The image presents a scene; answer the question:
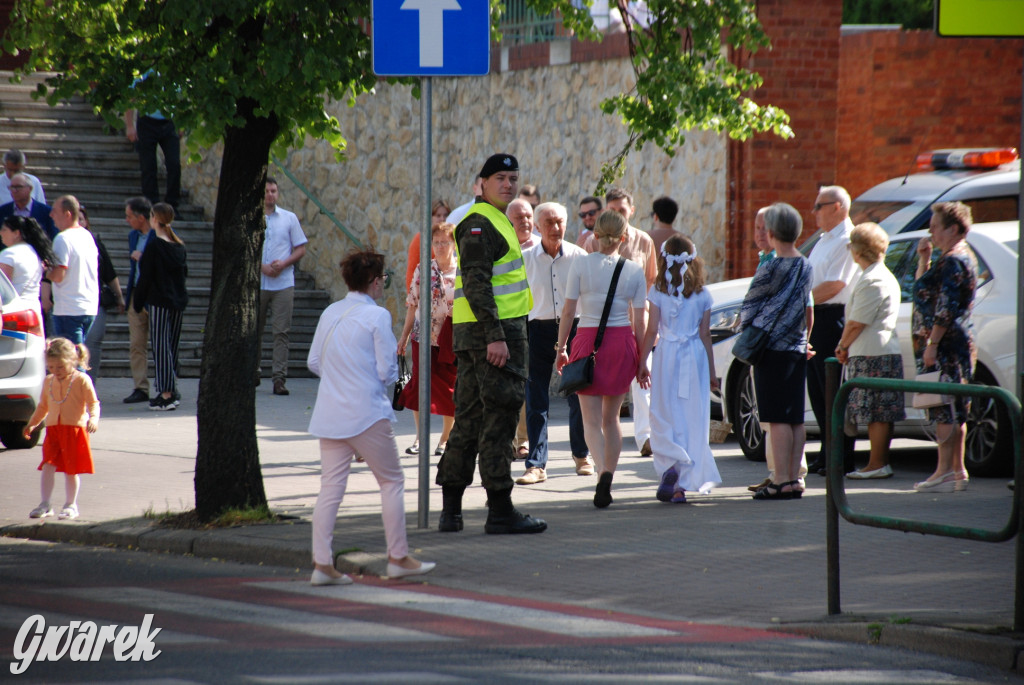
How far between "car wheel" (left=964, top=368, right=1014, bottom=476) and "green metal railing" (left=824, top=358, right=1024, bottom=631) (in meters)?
4.29

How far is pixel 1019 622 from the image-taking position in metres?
5.58

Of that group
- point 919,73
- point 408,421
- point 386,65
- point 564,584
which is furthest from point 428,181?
point 919,73

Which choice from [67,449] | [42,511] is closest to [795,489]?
[67,449]

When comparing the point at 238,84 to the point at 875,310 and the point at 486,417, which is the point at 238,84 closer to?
the point at 486,417

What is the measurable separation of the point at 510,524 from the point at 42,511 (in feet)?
10.3

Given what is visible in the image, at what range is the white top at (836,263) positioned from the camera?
10312 millimetres

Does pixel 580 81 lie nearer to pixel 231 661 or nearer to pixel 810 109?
pixel 810 109

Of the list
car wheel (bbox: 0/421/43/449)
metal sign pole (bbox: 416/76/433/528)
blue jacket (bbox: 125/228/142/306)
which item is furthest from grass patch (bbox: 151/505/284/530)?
blue jacket (bbox: 125/228/142/306)

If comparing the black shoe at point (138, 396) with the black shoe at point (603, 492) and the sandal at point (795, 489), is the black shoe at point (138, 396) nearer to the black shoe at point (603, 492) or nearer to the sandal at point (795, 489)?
the black shoe at point (603, 492)

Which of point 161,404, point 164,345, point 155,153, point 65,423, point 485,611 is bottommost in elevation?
point 485,611

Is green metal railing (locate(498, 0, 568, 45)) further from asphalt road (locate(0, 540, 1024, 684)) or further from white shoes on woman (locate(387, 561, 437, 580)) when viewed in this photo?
asphalt road (locate(0, 540, 1024, 684))

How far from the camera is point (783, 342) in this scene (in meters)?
9.36

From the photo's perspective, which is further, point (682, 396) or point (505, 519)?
point (682, 396)

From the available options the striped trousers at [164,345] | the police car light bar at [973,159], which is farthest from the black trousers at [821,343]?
the striped trousers at [164,345]
